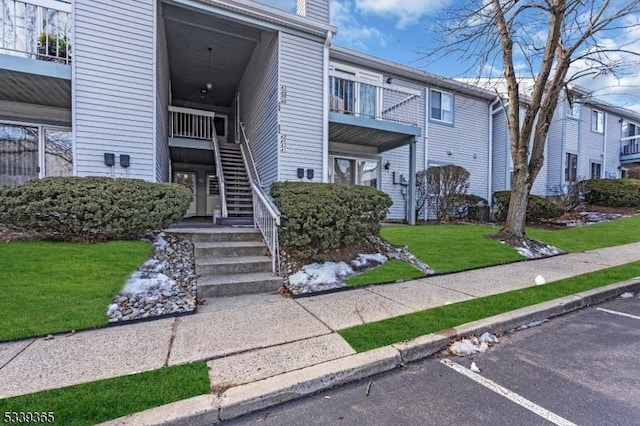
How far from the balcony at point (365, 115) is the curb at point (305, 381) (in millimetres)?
6859

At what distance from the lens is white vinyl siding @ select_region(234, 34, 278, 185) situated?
855 centimetres

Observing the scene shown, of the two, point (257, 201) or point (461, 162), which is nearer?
point (257, 201)

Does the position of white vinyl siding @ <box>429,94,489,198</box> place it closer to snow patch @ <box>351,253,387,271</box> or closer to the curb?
snow patch @ <box>351,253,387,271</box>

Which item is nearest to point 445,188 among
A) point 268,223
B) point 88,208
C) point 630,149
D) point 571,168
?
point 268,223

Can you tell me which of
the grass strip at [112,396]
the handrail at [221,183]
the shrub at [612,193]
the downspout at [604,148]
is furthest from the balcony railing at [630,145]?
the grass strip at [112,396]

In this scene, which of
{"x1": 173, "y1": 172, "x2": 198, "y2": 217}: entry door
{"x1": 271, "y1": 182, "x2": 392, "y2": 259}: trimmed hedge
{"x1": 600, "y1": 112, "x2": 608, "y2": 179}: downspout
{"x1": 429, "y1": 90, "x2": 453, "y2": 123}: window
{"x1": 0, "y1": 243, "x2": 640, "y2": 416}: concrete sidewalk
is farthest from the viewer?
{"x1": 600, "y1": 112, "x2": 608, "y2": 179}: downspout

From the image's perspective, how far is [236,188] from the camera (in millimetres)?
9812

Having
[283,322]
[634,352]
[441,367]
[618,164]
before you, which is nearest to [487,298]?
[634,352]

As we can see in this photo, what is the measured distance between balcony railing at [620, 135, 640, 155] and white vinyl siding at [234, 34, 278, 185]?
79.3 feet

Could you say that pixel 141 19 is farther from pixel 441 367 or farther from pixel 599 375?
pixel 599 375

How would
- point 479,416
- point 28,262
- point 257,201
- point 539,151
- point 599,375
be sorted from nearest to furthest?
point 479,416
point 599,375
point 28,262
point 257,201
point 539,151

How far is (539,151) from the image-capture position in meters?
8.66

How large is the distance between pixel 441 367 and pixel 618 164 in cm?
2617

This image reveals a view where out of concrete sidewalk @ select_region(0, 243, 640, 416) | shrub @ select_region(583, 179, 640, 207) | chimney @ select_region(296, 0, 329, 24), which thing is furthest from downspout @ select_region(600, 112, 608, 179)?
concrete sidewalk @ select_region(0, 243, 640, 416)
